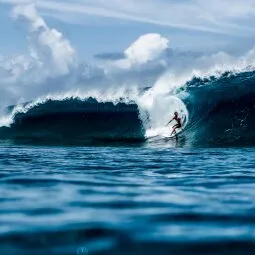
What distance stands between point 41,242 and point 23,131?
2105 centimetres

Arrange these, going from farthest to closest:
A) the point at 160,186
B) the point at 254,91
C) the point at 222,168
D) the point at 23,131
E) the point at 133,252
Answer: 1. the point at 23,131
2. the point at 254,91
3. the point at 222,168
4. the point at 160,186
5. the point at 133,252

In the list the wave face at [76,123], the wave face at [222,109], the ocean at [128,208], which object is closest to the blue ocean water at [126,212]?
the ocean at [128,208]

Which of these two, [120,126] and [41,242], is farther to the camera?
[120,126]

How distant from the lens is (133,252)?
3381 millimetres

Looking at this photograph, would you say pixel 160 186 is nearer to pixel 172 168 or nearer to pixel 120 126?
pixel 172 168

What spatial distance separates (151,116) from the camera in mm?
22625

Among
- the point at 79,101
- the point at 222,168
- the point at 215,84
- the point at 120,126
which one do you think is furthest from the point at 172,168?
the point at 79,101

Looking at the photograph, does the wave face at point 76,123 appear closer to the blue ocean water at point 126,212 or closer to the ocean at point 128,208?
the ocean at point 128,208

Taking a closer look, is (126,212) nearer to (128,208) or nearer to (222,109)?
(128,208)

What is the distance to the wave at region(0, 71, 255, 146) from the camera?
65.3 feet

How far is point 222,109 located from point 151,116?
3.11 m

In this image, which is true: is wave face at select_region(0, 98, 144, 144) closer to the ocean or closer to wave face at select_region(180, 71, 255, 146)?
wave face at select_region(180, 71, 255, 146)

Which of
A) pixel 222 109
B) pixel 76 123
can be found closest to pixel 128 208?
pixel 222 109

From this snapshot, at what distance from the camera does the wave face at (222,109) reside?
735 inches
